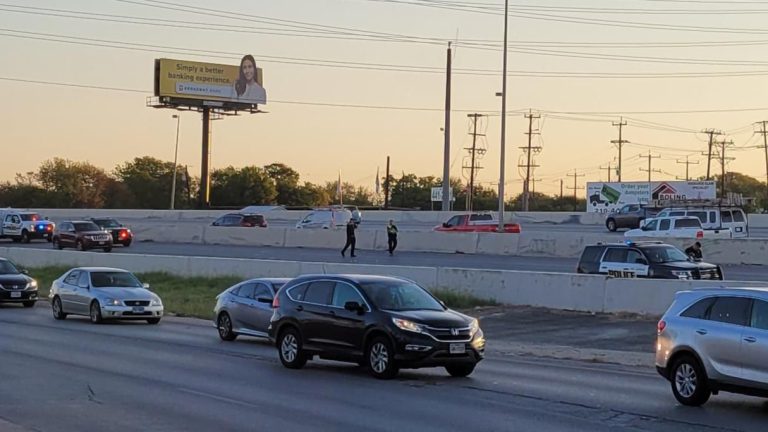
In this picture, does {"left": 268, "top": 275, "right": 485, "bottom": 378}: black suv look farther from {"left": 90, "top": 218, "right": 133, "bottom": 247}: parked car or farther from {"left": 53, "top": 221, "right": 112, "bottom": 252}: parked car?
{"left": 90, "top": 218, "right": 133, "bottom": 247}: parked car

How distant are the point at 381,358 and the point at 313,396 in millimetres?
2012

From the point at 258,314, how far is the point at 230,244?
3806 centimetres

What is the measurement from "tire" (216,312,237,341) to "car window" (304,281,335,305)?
6211 millimetres

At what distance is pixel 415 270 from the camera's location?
109ft

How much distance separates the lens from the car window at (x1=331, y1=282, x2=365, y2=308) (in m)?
17.1

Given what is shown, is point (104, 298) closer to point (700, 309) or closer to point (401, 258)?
point (700, 309)

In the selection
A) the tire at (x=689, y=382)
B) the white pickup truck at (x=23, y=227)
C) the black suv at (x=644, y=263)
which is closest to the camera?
the tire at (x=689, y=382)

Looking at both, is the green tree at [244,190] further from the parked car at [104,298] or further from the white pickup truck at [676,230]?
the parked car at [104,298]

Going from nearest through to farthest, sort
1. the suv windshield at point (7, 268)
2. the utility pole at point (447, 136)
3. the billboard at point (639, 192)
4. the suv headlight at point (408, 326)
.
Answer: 1. the suv headlight at point (408, 326)
2. the suv windshield at point (7, 268)
3. the utility pole at point (447, 136)
4. the billboard at point (639, 192)

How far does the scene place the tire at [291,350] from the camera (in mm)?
18000

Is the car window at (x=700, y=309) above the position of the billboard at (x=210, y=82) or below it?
below

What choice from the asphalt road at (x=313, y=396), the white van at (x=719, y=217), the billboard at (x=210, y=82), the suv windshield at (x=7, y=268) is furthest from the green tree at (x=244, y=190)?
the asphalt road at (x=313, y=396)

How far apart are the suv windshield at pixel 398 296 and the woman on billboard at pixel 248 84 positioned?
97.9 m

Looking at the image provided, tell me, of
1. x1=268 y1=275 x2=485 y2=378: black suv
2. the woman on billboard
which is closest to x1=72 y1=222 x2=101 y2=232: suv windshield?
x1=268 y1=275 x2=485 y2=378: black suv
